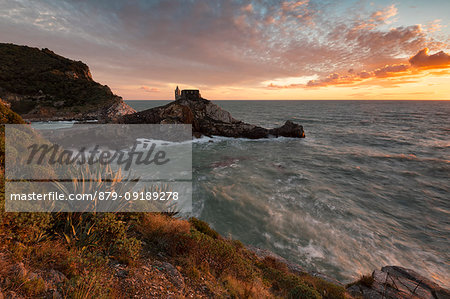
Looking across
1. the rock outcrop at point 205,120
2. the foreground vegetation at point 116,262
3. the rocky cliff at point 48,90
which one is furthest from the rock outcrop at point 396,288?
the rocky cliff at point 48,90

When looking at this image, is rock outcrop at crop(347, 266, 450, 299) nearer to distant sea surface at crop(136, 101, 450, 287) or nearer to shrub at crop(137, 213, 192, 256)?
distant sea surface at crop(136, 101, 450, 287)

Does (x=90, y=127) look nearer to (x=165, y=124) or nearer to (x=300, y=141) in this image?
(x=165, y=124)

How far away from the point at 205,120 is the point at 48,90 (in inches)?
2068

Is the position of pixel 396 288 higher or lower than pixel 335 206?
lower

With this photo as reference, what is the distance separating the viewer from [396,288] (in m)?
6.19

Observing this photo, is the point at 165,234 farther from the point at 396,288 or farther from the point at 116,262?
the point at 396,288

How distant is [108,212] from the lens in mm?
4184

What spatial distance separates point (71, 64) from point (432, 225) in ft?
334

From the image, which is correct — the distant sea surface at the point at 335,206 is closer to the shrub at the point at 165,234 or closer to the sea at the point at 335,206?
the sea at the point at 335,206

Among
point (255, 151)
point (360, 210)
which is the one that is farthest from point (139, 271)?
point (255, 151)

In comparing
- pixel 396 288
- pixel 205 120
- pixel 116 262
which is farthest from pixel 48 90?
pixel 396 288

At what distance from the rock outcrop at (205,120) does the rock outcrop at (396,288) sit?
29748mm

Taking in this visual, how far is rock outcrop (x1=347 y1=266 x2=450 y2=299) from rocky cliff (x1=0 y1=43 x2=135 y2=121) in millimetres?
46534

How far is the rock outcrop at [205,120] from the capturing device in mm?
33094
